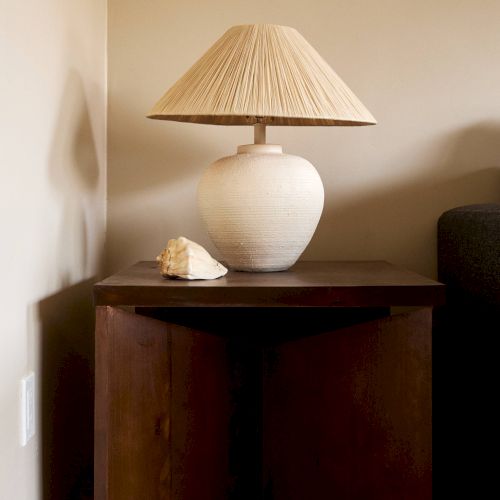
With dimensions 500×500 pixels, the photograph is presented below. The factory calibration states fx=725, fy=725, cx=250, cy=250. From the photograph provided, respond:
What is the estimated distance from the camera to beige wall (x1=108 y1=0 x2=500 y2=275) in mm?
1709

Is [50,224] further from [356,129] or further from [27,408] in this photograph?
→ [356,129]

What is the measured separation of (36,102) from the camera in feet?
3.94

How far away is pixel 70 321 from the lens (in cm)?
147

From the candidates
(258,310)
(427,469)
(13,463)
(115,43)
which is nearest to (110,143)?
(115,43)

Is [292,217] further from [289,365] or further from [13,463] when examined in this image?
[13,463]

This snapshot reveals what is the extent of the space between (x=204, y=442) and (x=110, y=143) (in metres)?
0.78

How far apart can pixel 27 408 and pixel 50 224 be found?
1.08 feet

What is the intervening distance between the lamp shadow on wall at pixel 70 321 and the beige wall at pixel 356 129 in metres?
0.16

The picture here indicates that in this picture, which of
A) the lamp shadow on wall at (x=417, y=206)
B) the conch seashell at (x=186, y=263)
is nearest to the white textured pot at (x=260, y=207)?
the conch seashell at (x=186, y=263)

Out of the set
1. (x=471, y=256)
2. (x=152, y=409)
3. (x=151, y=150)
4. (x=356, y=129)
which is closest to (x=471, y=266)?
(x=471, y=256)

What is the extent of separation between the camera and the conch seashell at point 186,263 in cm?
120

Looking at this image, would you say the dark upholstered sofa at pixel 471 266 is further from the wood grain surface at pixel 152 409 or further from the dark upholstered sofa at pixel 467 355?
the wood grain surface at pixel 152 409

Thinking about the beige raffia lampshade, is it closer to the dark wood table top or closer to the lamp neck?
the lamp neck

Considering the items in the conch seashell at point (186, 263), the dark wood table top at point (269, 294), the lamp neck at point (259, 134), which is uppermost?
the lamp neck at point (259, 134)
